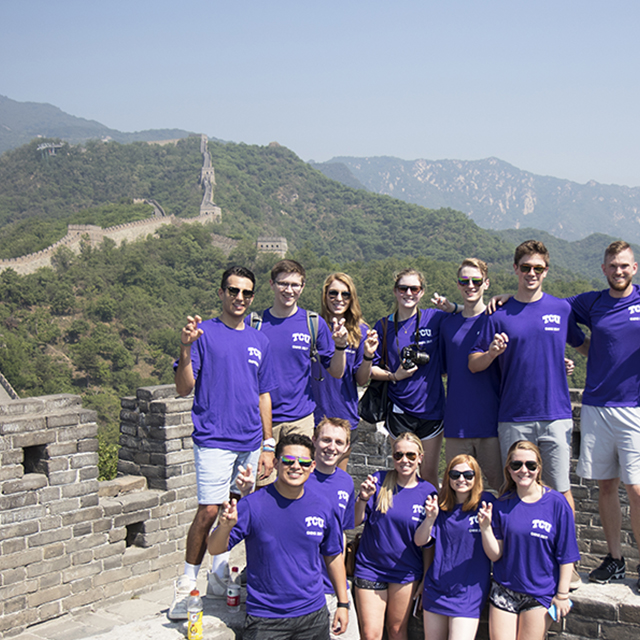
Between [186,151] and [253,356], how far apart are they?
135m

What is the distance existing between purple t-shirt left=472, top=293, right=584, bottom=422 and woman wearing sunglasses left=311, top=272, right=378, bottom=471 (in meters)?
0.95

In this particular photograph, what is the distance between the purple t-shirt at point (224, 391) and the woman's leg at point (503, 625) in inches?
67.4

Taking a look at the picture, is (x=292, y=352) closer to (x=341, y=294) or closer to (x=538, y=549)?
(x=341, y=294)

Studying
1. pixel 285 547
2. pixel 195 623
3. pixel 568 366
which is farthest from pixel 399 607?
pixel 568 366

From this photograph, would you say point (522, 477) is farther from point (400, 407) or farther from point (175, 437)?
point (175, 437)

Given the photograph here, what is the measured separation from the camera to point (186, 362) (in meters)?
4.25

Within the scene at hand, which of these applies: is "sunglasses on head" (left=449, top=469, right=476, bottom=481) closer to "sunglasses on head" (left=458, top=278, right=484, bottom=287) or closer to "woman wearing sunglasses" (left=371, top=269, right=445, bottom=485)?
"woman wearing sunglasses" (left=371, top=269, right=445, bottom=485)

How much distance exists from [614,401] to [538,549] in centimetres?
106

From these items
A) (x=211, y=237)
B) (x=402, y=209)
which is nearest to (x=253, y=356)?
(x=211, y=237)

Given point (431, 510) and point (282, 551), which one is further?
point (431, 510)

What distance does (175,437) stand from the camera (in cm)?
646

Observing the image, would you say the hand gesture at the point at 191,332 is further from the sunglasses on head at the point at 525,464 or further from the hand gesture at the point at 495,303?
the sunglasses on head at the point at 525,464

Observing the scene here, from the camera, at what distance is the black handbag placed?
4.83m

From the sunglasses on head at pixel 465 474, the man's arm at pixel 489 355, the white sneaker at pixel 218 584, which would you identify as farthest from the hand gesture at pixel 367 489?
the white sneaker at pixel 218 584
